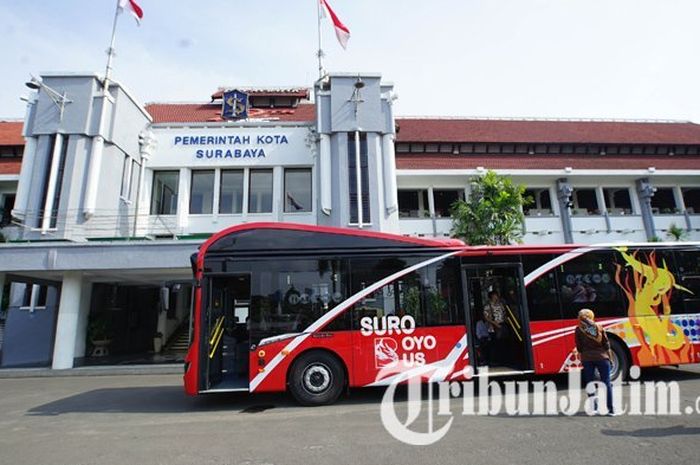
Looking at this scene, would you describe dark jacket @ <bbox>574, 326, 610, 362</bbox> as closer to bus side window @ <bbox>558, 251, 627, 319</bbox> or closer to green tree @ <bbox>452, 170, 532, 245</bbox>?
bus side window @ <bbox>558, 251, 627, 319</bbox>

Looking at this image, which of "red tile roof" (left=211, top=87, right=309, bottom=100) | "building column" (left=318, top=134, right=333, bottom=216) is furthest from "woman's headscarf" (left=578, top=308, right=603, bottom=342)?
"red tile roof" (left=211, top=87, right=309, bottom=100)

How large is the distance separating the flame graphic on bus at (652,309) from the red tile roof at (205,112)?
17962 mm

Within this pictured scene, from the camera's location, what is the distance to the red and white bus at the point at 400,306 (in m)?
7.29

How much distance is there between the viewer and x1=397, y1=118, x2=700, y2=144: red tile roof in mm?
23016

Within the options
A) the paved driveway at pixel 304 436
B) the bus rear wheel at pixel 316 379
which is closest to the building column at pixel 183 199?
the paved driveway at pixel 304 436

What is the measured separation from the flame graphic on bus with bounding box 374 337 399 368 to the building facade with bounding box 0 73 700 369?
866cm

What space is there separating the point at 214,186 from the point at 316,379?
539 inches

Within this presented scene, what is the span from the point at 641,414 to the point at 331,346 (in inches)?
198

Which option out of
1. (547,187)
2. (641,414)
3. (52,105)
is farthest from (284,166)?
(641,414)

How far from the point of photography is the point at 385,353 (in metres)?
7.38

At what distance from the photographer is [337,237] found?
25.4 ft

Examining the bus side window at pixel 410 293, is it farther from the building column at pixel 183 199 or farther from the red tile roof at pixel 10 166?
the red tile roof at pixel 10 166

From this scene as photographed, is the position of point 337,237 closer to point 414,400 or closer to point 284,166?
point 414,400

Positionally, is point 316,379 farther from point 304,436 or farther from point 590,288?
point 590,288
